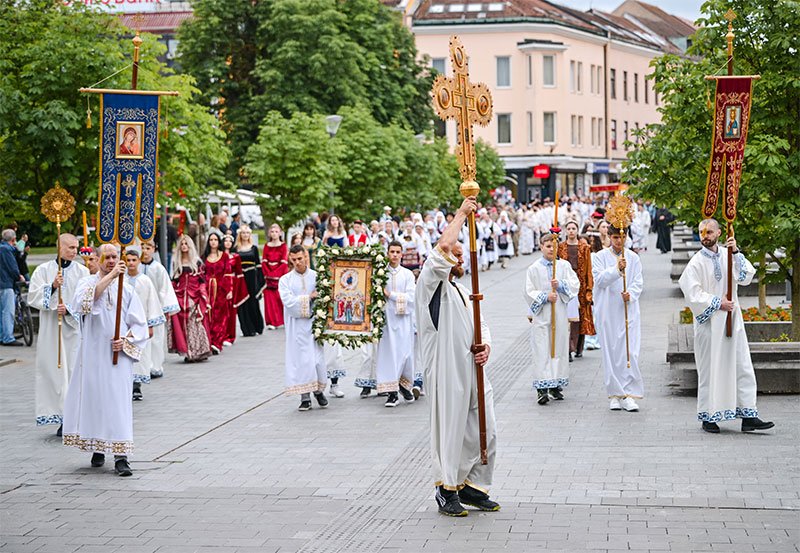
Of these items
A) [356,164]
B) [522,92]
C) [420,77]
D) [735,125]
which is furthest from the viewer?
[522,92]

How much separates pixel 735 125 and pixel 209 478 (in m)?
6.14

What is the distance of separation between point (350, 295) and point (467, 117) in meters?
5.43

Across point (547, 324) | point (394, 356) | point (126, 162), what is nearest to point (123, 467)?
point (126, 162)

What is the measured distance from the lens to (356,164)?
116 feet

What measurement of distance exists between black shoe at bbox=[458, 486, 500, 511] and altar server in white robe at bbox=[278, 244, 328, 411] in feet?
17.0

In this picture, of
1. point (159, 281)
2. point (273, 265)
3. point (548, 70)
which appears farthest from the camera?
point (548, 70)

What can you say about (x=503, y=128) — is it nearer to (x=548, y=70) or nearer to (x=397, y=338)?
(x=548, y=70)

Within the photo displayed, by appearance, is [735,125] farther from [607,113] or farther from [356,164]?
[607,113]

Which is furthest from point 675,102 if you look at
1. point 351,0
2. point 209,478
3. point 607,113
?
point 607,113

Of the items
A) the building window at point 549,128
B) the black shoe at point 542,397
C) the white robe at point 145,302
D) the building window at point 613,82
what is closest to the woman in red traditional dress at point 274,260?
the white robe at point 145,302

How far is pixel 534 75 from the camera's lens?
233 ft

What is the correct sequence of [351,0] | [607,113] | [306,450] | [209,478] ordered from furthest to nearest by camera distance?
[607,113]
[351,0]
[306,450]
[209,478]

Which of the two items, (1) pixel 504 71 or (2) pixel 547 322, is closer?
(2) pixel 547 322

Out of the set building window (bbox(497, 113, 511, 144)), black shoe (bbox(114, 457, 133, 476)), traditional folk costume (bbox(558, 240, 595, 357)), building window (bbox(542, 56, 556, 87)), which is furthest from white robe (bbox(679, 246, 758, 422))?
building window (bbox(497, 113, 511, 144))
